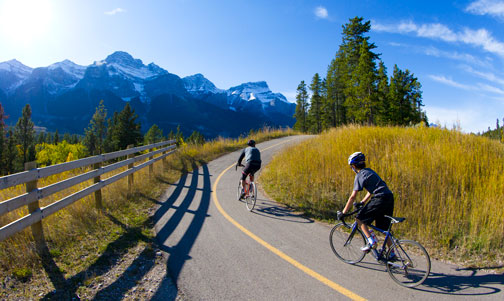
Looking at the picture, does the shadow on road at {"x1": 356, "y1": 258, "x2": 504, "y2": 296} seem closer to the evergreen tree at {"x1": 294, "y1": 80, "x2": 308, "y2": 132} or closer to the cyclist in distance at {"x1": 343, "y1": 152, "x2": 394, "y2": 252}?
the cyclist in distance at {"x1": 343, "y1": 152, "x2": 394, "y2": 252}

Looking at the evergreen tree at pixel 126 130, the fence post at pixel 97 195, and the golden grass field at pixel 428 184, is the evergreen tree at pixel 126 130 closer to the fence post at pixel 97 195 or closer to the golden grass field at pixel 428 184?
the golden grass field at pixel 428 184

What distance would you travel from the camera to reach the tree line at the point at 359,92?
30.9 meters

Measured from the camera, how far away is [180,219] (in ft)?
23.0

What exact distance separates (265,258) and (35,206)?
419cm

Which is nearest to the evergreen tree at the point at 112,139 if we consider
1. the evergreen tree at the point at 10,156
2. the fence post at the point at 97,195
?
the evergreen tree at the point at 10,156

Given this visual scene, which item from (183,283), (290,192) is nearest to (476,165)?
(290,192)

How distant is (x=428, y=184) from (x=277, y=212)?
3953 millimetres

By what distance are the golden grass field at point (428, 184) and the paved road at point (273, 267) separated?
99 cm

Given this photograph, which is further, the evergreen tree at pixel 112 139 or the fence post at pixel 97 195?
the evergreen tree at pixel 112 139

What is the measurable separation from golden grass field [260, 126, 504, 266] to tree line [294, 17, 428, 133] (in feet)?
28.4

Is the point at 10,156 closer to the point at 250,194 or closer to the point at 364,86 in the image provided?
the point at 364,86

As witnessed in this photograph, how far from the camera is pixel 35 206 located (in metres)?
4.62

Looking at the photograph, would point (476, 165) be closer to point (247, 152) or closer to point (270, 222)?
point (270, 222)

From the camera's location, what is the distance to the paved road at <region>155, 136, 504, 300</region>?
372cm
